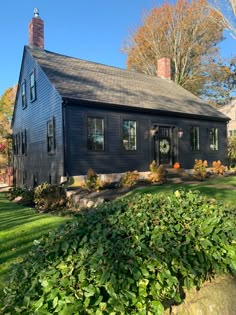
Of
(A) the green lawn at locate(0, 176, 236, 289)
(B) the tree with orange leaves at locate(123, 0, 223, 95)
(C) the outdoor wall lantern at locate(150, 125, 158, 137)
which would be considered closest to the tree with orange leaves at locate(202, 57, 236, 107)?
(B) the tree with orange leaves at locate(123, 0, 223, 95)

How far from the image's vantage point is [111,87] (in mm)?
14602

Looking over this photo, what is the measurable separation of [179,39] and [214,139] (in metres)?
17.3

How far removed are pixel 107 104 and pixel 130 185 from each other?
3964 millimetres

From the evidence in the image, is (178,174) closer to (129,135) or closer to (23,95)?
(129,135)

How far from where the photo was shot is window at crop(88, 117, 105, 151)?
1240 cm

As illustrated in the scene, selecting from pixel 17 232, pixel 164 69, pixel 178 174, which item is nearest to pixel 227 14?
pixel 164 69

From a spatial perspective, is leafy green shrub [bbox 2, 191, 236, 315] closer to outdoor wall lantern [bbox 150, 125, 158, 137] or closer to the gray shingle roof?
the gray shingle roof

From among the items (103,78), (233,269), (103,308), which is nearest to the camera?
(103,308)

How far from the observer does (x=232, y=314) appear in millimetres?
2445

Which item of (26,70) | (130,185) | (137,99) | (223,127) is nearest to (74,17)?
(26,70)

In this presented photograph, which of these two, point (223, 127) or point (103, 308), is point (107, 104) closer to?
point (223, 127)

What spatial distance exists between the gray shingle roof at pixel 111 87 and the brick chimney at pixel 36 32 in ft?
2.20

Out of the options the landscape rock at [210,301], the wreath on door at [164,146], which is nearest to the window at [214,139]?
the wreath on door at [164,146]

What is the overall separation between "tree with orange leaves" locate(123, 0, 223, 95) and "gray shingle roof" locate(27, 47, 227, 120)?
1359 cm
